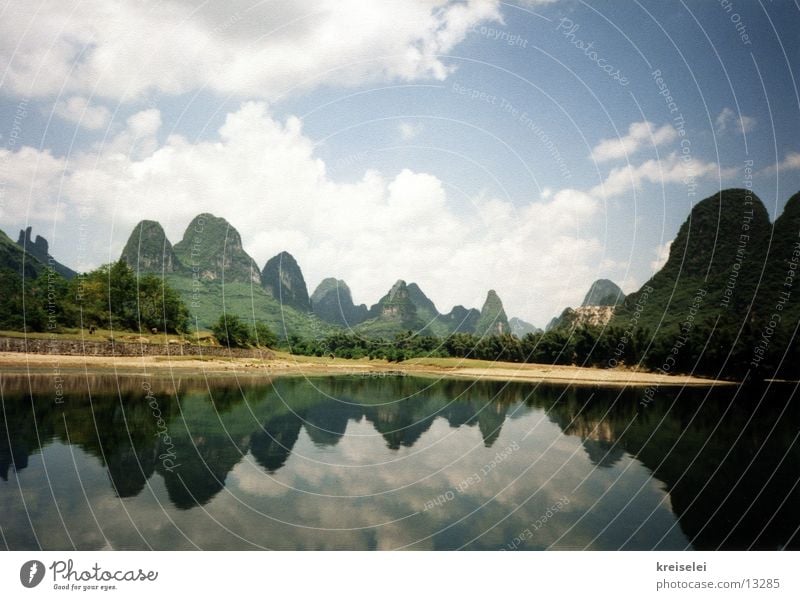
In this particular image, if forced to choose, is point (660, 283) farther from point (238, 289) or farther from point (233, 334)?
point (238, 289)

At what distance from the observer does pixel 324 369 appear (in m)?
65.2

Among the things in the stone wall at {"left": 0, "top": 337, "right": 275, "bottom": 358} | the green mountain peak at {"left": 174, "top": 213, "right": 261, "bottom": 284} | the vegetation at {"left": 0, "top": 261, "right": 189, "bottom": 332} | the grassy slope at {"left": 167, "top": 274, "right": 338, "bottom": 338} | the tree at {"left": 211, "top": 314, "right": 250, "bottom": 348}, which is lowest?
the stone wall at {"left": 0, "top": 337, "right": 275, "bottom": 358}

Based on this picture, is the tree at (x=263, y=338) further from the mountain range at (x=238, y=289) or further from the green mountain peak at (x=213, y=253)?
the green mountain peak at (x=213, y=253)

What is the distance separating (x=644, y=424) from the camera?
1088 inches

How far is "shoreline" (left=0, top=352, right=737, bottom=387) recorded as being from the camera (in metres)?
37.8

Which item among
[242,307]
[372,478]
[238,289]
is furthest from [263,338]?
[238,289]

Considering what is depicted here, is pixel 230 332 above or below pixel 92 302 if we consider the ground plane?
below

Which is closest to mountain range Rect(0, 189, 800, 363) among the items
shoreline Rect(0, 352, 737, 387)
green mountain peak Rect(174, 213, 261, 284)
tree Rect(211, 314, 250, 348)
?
green mountain peak Rect(174, 213, 261, 284)

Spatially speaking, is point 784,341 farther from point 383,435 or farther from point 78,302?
point 78,302

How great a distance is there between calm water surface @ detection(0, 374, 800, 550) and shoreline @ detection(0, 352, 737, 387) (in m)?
9.13

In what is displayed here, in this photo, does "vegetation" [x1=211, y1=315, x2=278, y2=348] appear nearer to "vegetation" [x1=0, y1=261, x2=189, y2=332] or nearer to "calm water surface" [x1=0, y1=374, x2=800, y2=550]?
"vegetation" [x1=0, y1=261, x2=189, y2=332]

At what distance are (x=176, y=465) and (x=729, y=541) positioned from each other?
1596cm

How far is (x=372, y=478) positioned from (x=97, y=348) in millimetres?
38484

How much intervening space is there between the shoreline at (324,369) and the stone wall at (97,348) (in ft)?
2.02
